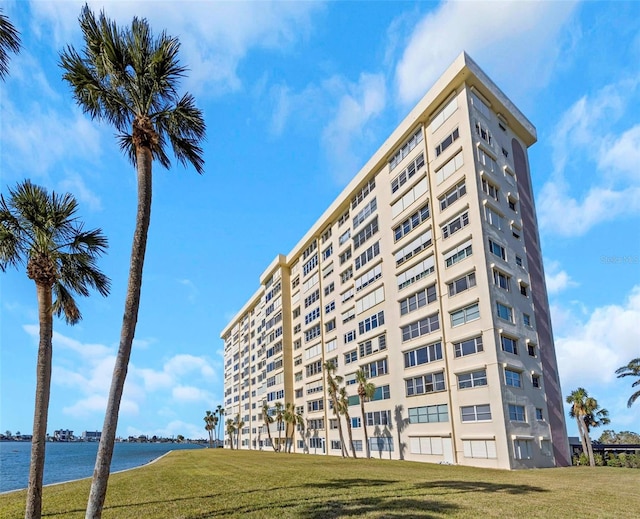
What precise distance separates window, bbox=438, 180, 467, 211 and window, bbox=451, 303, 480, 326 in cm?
981

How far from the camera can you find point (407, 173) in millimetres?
49062

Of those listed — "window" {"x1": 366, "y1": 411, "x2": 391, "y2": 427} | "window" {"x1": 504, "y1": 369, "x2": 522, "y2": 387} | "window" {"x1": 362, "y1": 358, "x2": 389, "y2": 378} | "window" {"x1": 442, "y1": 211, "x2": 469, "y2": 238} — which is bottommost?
"window" {"x1": 366, "y1": 411, "x2": 391, "y2": 427}

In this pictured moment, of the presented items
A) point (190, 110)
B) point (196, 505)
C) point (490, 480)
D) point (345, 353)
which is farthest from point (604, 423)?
point (190, 110)

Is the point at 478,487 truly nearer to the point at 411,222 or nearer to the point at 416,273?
the point at 416,273

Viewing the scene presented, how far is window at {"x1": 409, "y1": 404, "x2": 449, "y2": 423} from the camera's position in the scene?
40.0 m

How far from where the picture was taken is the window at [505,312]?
37.1 m

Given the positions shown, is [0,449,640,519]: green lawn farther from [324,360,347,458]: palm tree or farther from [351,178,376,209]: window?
[351,178,376,209]: window

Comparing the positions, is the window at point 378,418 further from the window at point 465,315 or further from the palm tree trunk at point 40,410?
the palm tree trunk at point 40,410

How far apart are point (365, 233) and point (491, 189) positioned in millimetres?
18802

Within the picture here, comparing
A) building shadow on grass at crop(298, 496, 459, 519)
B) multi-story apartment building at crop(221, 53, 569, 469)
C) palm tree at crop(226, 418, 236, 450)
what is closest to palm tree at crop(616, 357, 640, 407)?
multi-story apartment building at crop(221, 53, 569, 469)

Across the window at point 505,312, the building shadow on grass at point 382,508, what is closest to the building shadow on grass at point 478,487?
the building shadow on grass at point 382,508

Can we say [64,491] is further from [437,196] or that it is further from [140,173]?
[437,196]

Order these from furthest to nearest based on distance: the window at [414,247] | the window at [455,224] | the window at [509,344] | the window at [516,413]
Answer: 1. the window at [414,247]
2. the window at [455,224]
3. the window at [509,344]
4. the window at [516,413]

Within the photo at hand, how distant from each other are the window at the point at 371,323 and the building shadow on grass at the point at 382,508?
35.3 metres
